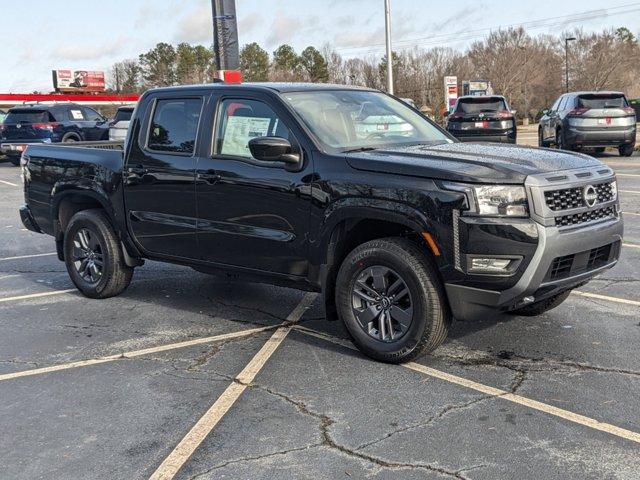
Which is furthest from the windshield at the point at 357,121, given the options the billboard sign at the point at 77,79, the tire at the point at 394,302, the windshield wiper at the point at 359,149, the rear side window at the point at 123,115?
the billboard sign at the point at 77,79

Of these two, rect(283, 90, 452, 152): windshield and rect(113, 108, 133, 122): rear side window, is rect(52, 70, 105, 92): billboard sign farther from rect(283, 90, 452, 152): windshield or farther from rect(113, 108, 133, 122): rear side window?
rect(283, 90, 452, 152): windshield

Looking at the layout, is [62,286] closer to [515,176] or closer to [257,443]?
[257,443]

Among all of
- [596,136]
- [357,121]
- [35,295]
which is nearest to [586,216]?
[357,121]

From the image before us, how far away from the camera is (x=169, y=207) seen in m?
6.18

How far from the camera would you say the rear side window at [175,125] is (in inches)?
240

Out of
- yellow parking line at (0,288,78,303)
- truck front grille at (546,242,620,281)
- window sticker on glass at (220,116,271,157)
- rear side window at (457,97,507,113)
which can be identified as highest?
Result: rear side window at (457,97,507,113)

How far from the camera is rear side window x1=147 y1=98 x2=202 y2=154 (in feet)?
20.0

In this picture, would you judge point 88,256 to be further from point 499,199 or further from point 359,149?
point 499,199

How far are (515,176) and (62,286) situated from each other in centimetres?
505

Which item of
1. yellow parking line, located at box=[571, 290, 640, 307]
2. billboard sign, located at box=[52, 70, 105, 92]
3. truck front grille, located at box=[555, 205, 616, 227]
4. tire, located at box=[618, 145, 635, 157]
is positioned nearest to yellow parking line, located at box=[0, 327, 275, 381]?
truck front grille, located at box=[555, 205, 616, 227]

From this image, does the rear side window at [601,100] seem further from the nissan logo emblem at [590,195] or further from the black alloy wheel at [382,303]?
the black alloy wheel at [382,303]

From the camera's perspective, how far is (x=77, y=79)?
89.2 metres

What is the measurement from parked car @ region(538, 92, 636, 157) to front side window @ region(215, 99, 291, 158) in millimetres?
14359

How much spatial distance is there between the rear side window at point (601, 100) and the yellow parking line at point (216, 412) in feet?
49.0
